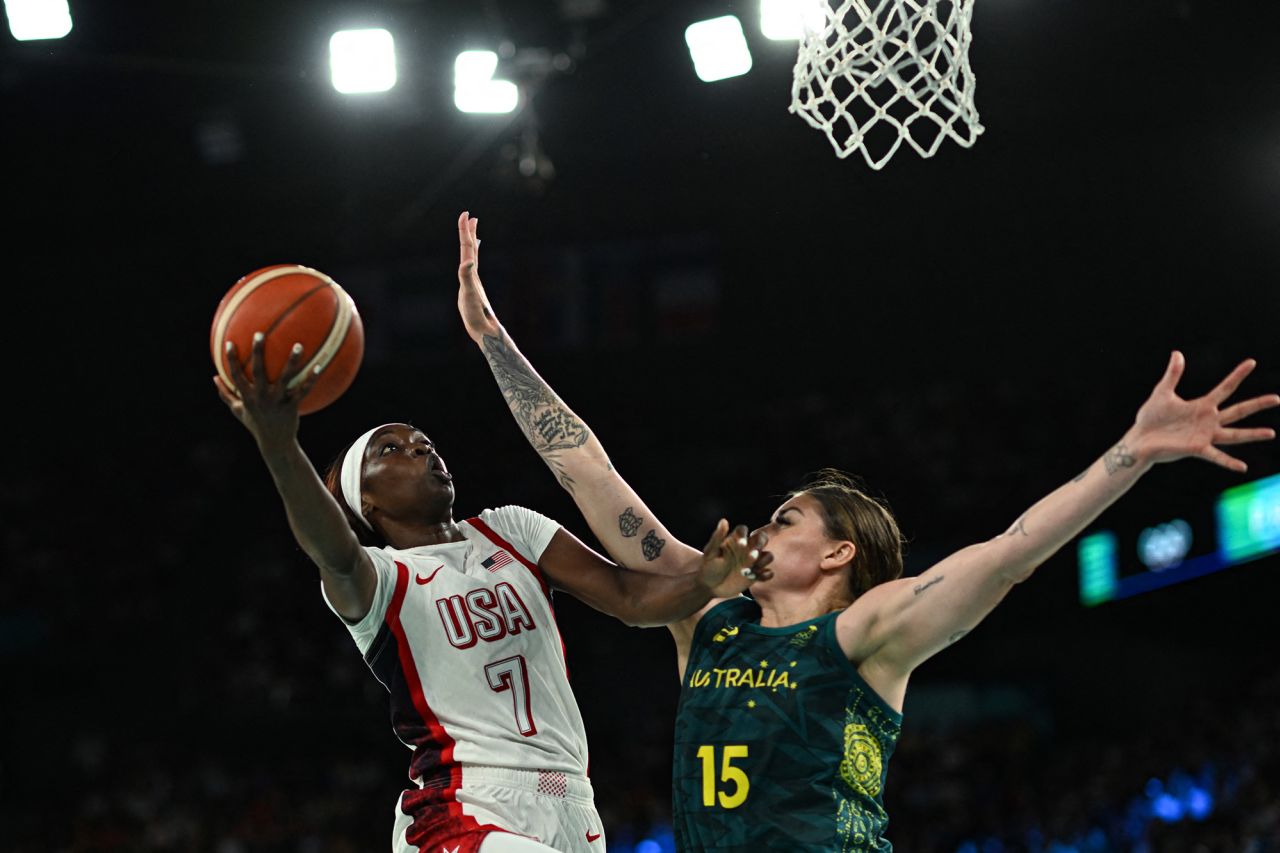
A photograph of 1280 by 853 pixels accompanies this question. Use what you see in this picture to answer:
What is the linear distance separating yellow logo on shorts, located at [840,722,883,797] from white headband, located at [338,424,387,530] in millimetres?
1394

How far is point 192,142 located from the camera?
16.5 metres

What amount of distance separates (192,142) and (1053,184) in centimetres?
970

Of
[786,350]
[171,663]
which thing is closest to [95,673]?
[171,663]

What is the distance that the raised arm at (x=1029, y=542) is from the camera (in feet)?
10.00

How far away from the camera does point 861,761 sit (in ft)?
11.3

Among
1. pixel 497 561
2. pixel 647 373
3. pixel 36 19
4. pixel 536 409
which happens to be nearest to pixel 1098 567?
pixel 647 373

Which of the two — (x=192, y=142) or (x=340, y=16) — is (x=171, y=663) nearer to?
(x=192, y=142)

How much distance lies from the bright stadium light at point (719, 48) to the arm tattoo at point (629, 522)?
4.94m

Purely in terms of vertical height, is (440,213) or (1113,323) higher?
(440,213)

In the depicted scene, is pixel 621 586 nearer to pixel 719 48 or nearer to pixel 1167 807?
pixel 719 48

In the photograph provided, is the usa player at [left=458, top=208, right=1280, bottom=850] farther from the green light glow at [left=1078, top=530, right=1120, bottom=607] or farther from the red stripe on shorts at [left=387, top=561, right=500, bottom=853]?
the green light glow at [left=1078, top=530, right=1120, bottom=607]

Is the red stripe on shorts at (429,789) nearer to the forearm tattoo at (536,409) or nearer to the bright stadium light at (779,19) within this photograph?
the forearm tattoo at (536,409)

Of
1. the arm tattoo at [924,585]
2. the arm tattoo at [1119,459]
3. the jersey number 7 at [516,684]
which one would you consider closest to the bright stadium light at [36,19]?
the jersey number 7 at [516,684]

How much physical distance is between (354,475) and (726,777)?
128 cm
